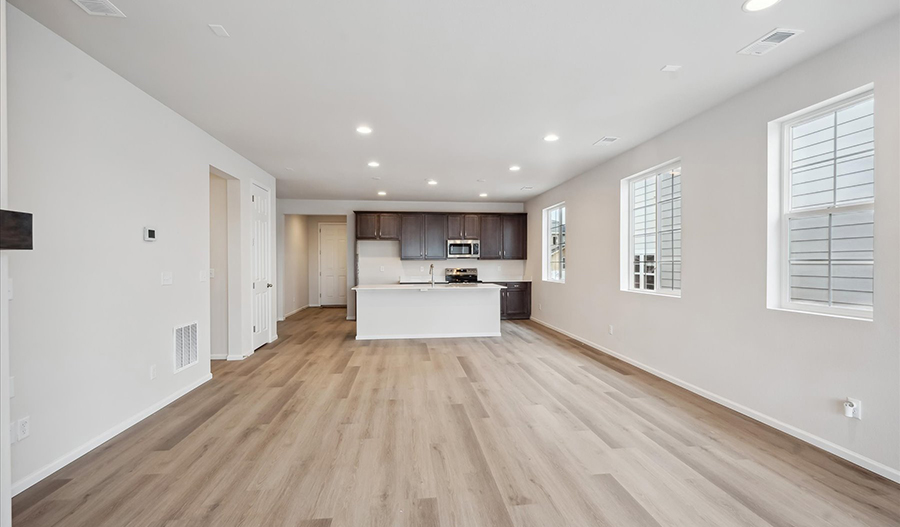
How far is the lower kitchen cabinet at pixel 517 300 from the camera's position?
8133mm

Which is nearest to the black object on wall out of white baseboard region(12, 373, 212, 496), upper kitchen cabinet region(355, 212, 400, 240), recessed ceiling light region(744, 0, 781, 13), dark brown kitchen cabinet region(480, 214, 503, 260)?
white baseboard region(12, 373, 212, 496)

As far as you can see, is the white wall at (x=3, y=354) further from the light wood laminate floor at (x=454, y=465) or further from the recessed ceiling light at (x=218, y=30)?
the recessed ceiling light at (x=218, y=30)

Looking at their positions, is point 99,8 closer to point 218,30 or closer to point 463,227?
point 218,30

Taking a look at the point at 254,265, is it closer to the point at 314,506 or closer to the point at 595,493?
the point at 314,506

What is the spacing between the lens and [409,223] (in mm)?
7996

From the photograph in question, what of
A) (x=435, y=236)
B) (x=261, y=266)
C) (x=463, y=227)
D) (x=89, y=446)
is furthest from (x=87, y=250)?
(x=463, y=227)

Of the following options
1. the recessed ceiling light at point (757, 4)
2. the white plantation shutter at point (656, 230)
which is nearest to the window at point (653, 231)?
the white plantation shutter at point (656, 230)

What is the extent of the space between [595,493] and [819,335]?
1896 millimetres

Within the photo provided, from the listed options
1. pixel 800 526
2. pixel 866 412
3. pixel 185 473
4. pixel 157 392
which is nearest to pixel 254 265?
pixel 157 392

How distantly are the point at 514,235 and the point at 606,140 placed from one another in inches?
165

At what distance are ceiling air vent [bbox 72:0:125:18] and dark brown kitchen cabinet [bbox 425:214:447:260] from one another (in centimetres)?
609

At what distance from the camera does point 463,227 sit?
8.13 meters

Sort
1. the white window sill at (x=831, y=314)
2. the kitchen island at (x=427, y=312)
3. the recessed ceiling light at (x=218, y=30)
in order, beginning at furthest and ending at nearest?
the kitchen island at (x=427, y=312), the white window sill at (x=831, y=314), the recessed ceiling light at (x=218, y=30)

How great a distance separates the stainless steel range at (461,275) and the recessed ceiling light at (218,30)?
6263 mm
